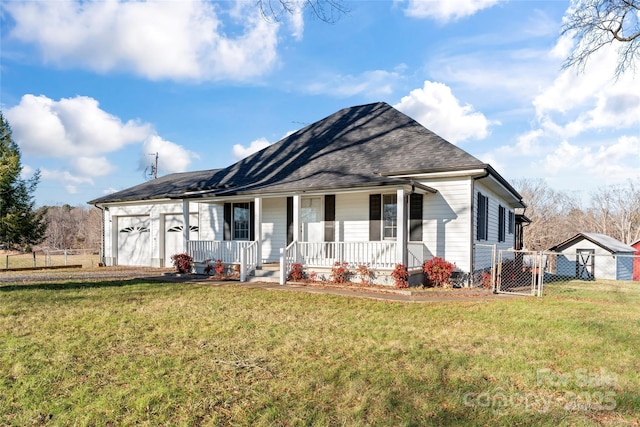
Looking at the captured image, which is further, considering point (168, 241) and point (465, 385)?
point (168, 241)

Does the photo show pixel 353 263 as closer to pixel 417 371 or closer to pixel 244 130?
pixel 417 371

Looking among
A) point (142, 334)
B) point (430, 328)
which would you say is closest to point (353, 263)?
point (430, 328)

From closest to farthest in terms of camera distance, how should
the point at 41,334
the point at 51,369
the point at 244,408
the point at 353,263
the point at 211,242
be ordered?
the point at 244,408
the point at 51,369
the point at 41,334
the point at 353,263
the point at 211,242

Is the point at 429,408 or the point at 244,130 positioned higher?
the point at 244,130

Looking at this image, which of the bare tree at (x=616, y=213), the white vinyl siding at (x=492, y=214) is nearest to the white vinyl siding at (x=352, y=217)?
the white vinyl siding at (x=492, y=214)

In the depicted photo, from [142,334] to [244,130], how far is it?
15.8 metres

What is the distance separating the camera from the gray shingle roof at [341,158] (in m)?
11.6

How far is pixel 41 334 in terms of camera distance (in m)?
5.64

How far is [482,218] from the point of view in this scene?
42.1 feet

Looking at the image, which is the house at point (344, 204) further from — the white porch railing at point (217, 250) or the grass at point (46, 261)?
→ the grass at point (46, 261)

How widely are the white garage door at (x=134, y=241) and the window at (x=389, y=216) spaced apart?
38.1 feet

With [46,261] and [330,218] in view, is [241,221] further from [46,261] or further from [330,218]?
[46,261]

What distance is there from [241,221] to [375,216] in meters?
5.44

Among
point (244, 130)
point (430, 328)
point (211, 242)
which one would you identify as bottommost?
point (430, 328)
